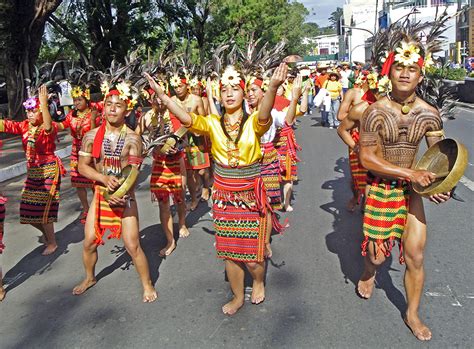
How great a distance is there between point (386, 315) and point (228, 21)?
3318cm

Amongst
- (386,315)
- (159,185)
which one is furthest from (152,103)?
(386,315)

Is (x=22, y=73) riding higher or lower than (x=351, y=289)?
higher

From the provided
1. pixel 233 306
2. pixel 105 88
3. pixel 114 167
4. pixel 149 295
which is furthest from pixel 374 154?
pixel 105 88

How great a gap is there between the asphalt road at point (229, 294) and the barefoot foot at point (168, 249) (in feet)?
0.26

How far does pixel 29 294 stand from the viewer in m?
4.32

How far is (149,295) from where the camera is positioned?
404 centimetres

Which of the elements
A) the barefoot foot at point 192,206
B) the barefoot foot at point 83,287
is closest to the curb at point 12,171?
the barefoot foot at point 192,206

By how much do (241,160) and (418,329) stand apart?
172 cm

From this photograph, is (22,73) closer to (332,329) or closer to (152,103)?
(152,103)

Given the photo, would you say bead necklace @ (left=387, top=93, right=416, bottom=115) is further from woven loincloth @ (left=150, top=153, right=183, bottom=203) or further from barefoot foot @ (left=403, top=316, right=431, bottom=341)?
woven loincloth @ (left=150, top=153, right=183, bottom=203)

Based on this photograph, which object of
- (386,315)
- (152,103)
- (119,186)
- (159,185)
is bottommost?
(386,315)

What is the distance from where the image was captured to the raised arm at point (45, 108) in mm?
4879

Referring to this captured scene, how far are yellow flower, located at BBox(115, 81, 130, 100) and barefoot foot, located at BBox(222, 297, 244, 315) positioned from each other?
1.92 meters

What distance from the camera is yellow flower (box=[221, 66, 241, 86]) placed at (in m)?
3.57
